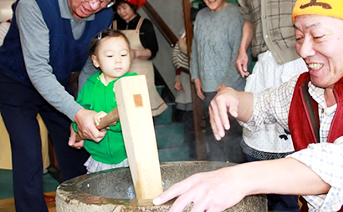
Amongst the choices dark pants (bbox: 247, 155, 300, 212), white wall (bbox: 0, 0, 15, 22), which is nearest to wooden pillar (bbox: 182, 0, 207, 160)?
dark pants (bbox: 247, 155, 300, 212)

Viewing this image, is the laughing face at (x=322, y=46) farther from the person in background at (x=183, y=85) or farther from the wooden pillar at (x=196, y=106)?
the person in background at (x=183, y=85)

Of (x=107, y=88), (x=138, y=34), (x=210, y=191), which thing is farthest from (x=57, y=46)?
(x=138, y=34)

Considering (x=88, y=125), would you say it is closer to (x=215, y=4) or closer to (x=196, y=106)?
(x=215, y=4)

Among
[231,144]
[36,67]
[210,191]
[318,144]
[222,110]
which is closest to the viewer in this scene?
[210,191]

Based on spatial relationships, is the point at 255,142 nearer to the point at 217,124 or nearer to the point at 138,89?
the point at 217,124

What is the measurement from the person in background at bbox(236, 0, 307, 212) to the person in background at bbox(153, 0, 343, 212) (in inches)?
36.6

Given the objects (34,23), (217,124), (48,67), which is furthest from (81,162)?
(217,124)

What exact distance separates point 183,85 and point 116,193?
9.50 ft

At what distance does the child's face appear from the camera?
256cm

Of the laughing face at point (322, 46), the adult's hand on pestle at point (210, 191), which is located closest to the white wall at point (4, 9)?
the laughing face at point (322, 46)

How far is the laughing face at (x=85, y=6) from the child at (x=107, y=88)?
21 centimetres

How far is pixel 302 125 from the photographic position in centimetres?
168

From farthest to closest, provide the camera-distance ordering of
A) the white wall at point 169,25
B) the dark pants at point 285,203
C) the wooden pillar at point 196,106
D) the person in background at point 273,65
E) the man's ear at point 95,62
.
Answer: the white wall at point 169,25 → the wooden pillar at point 196,106 → the dark pants at point 285,203 → the person in background at point 273,65 → the man's ear at point 95,62

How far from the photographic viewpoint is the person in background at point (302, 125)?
1.14 m
